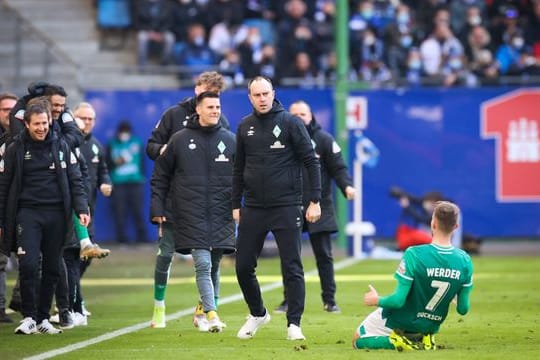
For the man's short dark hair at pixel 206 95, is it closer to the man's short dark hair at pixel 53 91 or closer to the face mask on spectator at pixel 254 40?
the man's short dark hair at pixel 53 91

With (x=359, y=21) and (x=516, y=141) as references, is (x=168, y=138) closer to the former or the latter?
(x=516, y=141)

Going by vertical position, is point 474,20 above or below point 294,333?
above

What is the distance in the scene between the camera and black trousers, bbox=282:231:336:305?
1529 centimetres

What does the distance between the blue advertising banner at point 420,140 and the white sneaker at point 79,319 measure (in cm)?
1332

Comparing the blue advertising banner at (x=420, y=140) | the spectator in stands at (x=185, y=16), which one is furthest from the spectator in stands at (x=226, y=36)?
the blue advertising banner at (x=420, y=140)

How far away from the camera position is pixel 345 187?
15.5 meters

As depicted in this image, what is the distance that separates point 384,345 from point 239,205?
2042 mm

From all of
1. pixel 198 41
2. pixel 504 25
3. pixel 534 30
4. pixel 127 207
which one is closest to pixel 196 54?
pixel 198 41

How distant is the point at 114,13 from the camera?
3034 centimetres

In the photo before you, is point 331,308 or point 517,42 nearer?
point 331,308

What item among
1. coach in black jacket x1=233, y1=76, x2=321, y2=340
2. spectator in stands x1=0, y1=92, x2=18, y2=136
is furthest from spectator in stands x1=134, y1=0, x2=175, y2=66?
coach in black jacket x1=233, y1=76, x2=321, y2=340

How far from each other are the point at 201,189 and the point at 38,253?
1.57 metres

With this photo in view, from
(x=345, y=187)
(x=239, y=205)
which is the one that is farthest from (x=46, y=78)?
(x=239, y=205)

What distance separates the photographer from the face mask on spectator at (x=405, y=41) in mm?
29844
